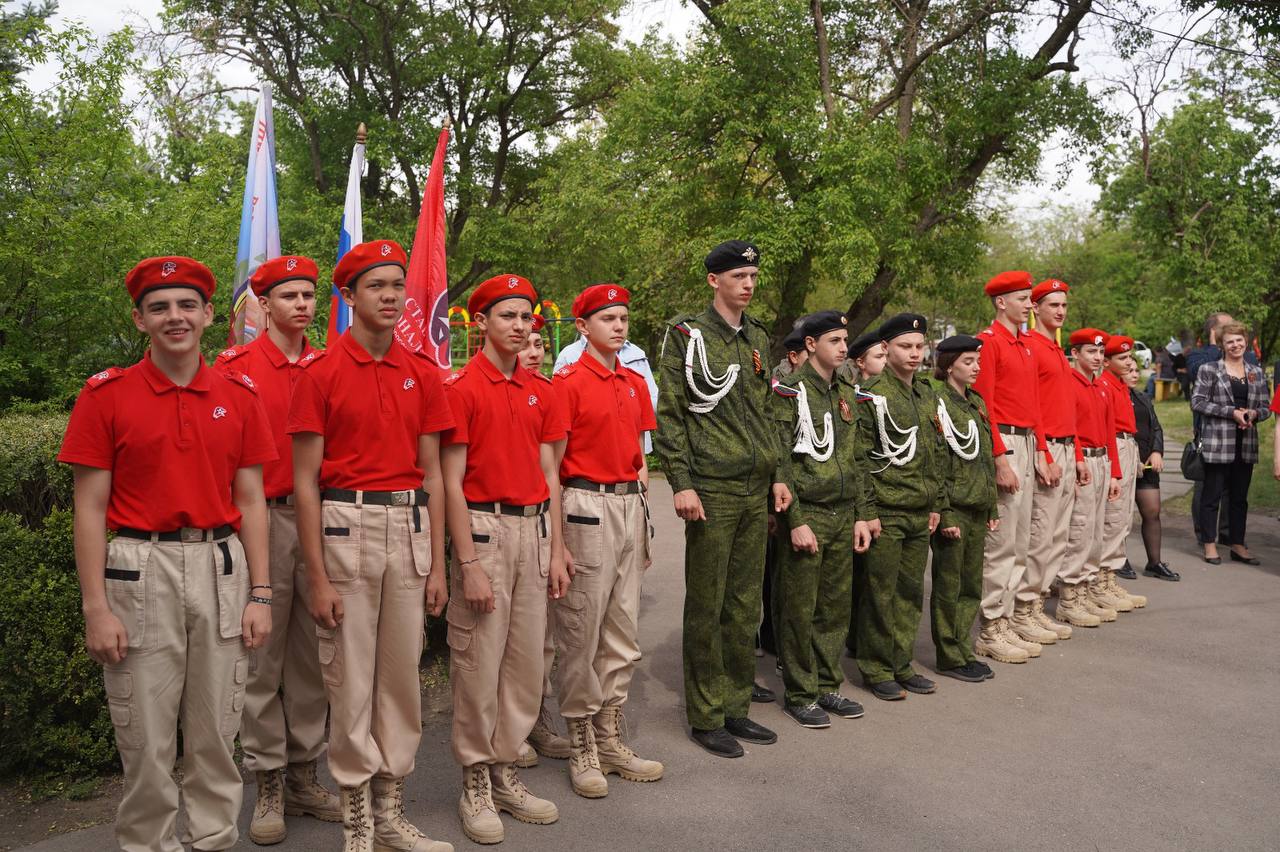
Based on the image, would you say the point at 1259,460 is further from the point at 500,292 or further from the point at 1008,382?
the point at 500,292

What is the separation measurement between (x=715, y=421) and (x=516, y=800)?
2012 mm

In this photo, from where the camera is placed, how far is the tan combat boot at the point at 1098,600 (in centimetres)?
775

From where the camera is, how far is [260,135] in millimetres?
7047

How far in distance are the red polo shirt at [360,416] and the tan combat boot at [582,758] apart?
4.92ft

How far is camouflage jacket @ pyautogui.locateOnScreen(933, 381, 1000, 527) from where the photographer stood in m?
6.38

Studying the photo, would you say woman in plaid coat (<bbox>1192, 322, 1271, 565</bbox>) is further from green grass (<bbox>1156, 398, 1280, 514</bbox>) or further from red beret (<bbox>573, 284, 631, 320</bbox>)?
red beret (<bbox>573, 284, 631, 320</bbox>)

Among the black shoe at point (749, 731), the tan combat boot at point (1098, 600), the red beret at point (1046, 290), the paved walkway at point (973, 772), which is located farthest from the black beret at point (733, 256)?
the tan combat boot at point (1098, 600)

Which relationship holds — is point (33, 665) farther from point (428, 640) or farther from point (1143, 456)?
point (1143, 456)

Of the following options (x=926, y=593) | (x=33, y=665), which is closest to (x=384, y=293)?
(x=33, y=665)

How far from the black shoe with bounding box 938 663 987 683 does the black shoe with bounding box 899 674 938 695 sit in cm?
27

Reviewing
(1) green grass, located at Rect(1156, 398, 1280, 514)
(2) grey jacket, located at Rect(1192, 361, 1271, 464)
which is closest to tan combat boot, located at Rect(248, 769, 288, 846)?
(2) grey jacket, located at Rect(1192, 361, 1271, 464)

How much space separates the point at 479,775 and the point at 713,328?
2.41m

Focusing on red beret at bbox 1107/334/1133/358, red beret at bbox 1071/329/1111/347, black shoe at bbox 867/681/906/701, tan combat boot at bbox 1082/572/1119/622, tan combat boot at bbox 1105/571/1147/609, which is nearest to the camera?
black shoe at bbox 867/681/906/701

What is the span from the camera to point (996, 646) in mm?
6727
